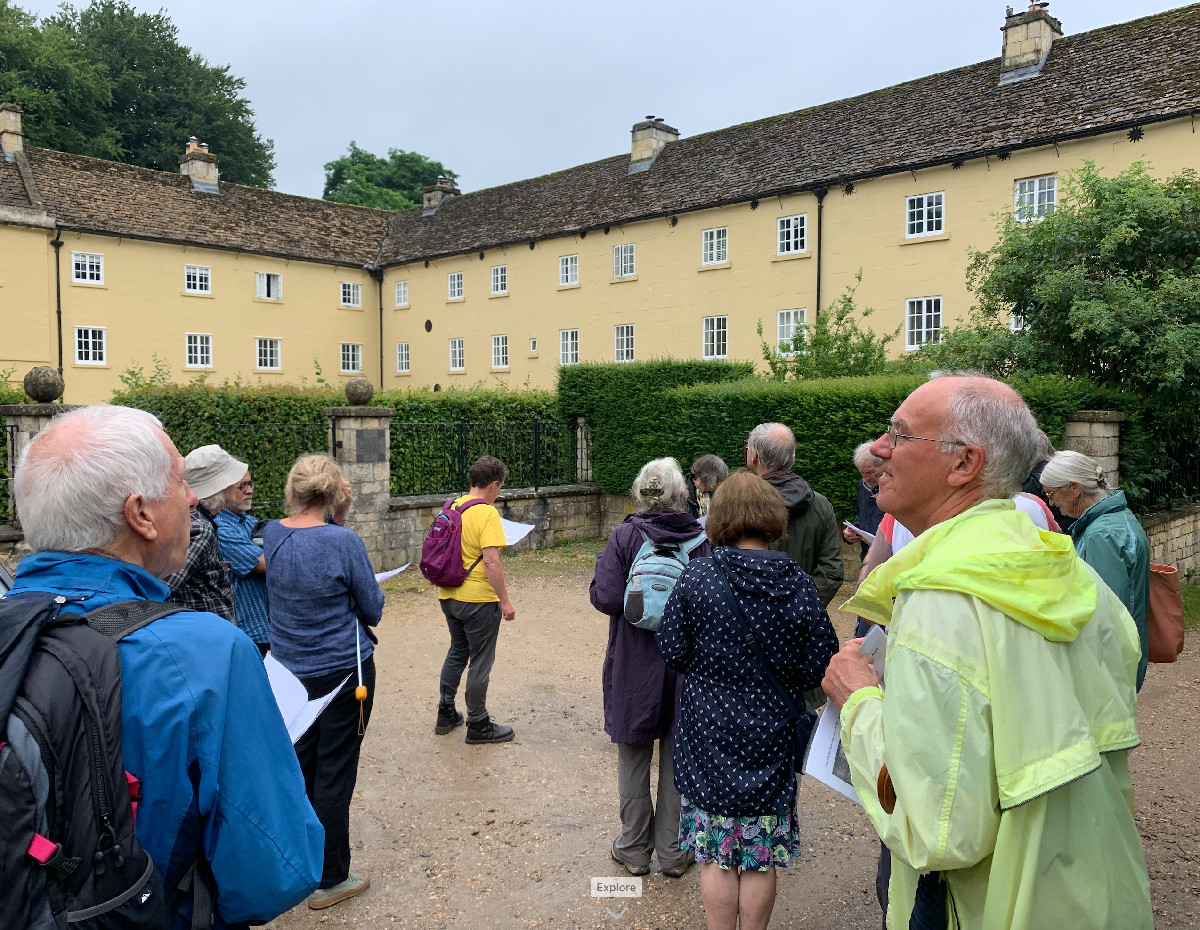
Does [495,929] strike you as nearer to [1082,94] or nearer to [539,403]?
[539,403]

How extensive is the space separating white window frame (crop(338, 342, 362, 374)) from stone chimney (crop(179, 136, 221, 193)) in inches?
306

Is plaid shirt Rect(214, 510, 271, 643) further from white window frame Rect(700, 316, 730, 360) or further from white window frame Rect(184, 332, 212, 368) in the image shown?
white window frame Rect(184, 332, 212, 368)

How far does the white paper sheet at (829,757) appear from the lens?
8.04ft

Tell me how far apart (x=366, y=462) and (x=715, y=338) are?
16.5 m

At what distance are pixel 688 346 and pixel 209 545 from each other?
78.9 ft

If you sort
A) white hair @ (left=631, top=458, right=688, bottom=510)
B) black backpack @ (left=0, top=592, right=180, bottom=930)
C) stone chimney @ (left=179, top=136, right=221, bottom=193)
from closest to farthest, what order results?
black backpack @ (left=0, top=592, right=180, bottom=930) < white hair @ (left=631, top=458, right=688, bottom=510) < stone chimney @ (left=179, top=136, right=221, bottom=193)

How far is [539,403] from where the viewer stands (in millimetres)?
16094

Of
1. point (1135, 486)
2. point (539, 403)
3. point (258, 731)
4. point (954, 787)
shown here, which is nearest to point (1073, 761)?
point (954, 787)

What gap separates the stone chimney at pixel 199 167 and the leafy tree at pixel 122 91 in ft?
39.4

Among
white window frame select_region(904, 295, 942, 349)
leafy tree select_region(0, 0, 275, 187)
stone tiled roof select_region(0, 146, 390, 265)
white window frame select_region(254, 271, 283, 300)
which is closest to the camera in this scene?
white window frame select_region(904, 295, 942, 349)

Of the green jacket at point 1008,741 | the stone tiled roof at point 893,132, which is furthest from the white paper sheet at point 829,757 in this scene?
the stone tiled roof at point 893,132

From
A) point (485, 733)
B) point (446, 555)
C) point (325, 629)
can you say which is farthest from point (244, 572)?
point (485, 733)

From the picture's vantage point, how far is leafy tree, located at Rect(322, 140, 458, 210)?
55.7 meters

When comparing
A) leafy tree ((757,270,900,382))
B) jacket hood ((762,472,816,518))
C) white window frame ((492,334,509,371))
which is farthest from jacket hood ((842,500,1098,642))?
white window frame ((492,334,509,371))
